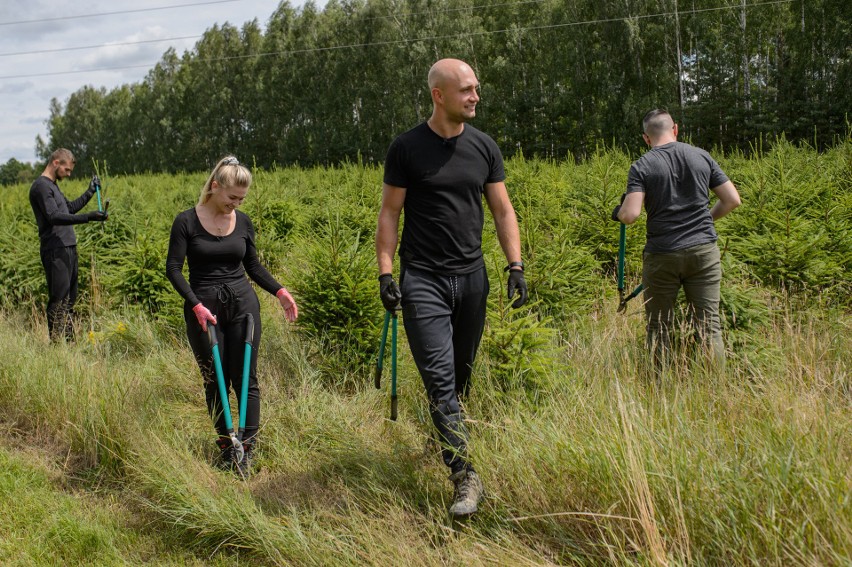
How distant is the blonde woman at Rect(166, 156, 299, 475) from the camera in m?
4.16

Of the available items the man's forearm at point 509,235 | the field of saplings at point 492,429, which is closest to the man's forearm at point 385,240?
the man's forearm at point 509,235

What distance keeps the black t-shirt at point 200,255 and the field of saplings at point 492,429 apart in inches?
39.8

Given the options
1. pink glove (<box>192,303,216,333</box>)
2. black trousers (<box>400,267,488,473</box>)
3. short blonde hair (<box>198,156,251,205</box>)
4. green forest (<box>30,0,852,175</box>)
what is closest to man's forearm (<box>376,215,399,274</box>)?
black trousers (<box>400,267,488,473</box>)

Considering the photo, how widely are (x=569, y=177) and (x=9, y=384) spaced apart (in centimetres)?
924

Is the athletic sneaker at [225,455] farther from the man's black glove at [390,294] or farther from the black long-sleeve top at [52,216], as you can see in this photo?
the black long-sleeve top at [52,216]

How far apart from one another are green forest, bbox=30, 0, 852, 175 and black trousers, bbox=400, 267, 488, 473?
17718mm

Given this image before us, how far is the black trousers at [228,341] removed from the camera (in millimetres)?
4258

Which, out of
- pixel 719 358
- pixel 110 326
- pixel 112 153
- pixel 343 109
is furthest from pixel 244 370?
pixel 112 153

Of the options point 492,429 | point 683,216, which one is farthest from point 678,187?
point 492,429

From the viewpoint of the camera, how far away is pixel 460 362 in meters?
3.76

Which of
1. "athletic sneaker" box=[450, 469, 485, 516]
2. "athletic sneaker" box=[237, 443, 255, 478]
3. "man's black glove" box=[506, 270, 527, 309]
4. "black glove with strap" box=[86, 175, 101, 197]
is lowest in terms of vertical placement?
"athletic sneaker" box=[237, 443, 255, 478]

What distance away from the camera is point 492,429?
3814 millimetres

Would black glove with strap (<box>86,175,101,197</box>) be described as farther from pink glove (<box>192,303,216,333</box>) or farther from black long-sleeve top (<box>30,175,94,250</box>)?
pink glove (<box>192,303,216,333</box>)

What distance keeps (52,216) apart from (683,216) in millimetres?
6018
